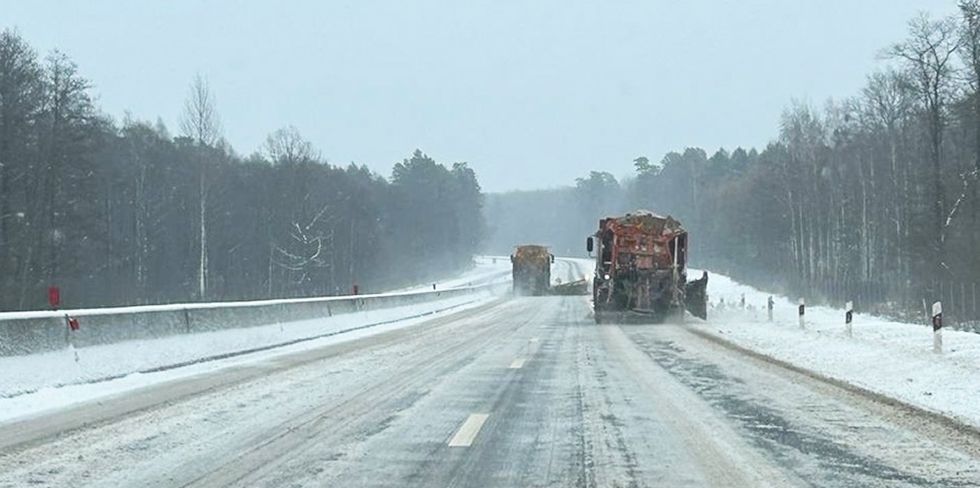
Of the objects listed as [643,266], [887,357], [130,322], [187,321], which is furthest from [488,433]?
[643,266]

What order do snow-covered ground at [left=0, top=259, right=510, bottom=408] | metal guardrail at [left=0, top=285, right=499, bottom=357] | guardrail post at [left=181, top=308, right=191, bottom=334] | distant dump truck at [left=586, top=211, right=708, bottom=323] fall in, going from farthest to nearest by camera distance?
distant dump truck at [left=586, top=211, right=708, bottom=323]
guardrail post at [left=181, top=308, right=191, bottom=334]
metal guardrail at [left=0, top=285, right=499, bottom=357]
snow-covered ground at [left=0, top=259, right=510, bottom=408]

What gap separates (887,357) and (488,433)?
1053 centimetres

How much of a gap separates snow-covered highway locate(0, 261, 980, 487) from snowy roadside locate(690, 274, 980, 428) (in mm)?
797

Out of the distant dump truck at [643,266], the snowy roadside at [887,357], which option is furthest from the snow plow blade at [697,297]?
the snowy roadside at [887,357]

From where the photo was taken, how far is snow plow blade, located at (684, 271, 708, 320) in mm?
35306

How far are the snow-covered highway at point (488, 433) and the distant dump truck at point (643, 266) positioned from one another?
15782mm

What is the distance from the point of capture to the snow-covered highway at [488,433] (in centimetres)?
775

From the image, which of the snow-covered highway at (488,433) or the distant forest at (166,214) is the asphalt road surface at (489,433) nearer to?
the snow-covered highway at (488,433)

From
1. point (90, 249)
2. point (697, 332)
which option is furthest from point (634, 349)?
point (90, 249)

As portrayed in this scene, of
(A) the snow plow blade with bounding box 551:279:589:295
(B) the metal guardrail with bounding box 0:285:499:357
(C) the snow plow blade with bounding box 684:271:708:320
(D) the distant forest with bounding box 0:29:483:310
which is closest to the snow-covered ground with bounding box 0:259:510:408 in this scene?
(B) the metal guardrail with bounding box 0:285:499:357

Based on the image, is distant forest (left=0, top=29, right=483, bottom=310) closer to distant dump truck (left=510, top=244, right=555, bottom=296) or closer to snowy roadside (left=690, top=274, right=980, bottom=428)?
distant dump truck (left=510, top=244, right=555, bottom=296)

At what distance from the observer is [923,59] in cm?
5012

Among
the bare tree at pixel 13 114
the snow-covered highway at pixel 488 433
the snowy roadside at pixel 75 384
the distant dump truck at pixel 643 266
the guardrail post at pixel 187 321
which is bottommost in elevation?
the snow-covered highway at pixel 488 433

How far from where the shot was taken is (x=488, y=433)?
9742 mm
